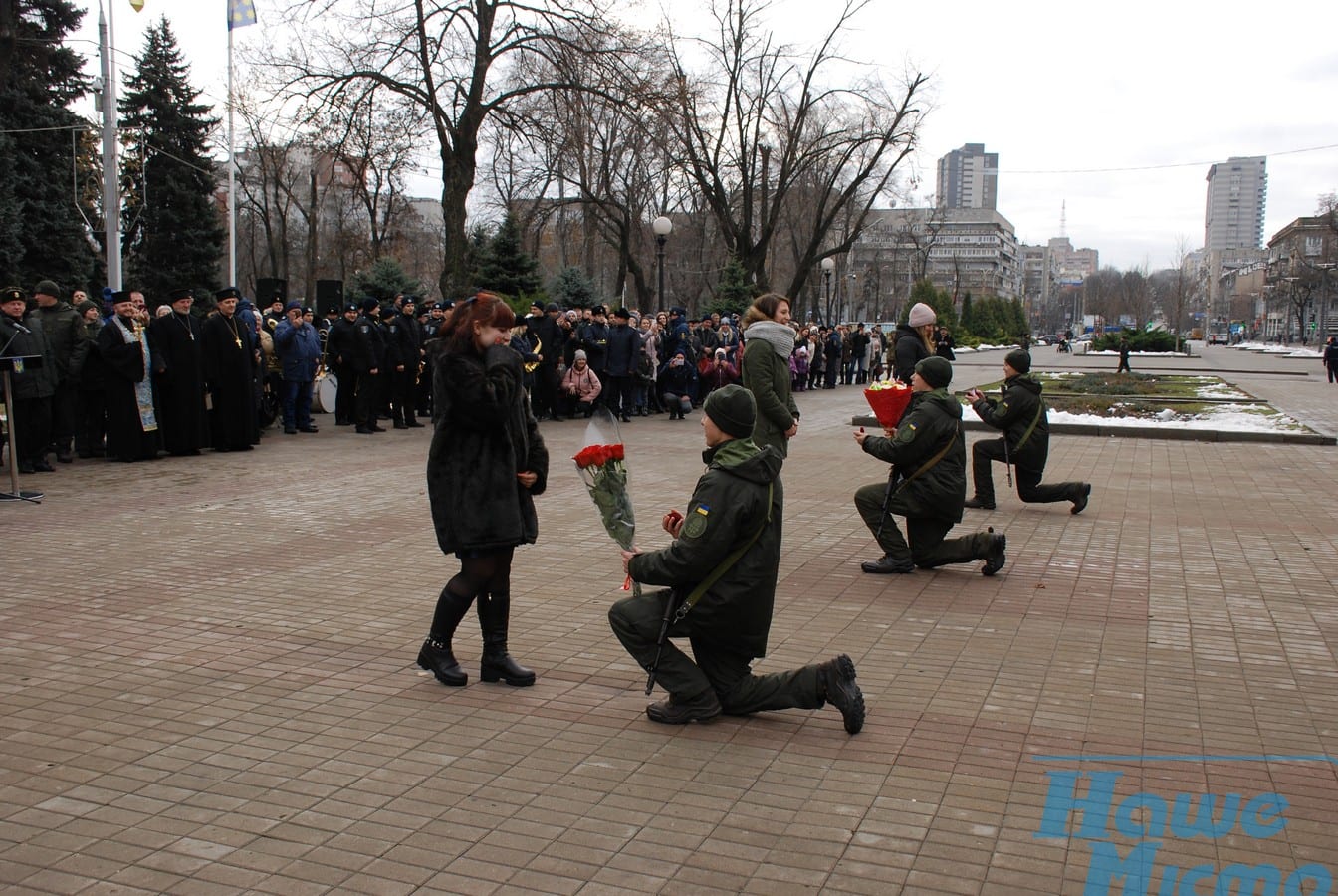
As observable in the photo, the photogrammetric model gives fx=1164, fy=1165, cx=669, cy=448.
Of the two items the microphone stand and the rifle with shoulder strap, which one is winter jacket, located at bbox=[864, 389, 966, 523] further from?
the microphone stand

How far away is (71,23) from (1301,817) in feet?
136

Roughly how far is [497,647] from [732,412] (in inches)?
68.6

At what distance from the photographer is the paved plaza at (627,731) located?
12.4ft

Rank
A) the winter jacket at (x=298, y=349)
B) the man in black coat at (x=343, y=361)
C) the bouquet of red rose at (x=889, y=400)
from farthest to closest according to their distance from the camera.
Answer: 1. the man in black coat at (x=343, y=361)
2. the winter jacket at (x=298, y=349)
3. the bouquet of red rose at (x=889, y=400)

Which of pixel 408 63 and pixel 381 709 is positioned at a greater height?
pixel 408 63

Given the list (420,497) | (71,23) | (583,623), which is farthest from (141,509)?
(71,23)

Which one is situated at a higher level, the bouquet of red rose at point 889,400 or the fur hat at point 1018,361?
the fur hat at point 1018,361

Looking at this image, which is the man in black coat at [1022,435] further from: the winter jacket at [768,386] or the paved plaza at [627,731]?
the winter jacket at [768,386]

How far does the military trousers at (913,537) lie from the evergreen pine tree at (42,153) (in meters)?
32.8

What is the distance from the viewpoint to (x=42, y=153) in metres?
39.5

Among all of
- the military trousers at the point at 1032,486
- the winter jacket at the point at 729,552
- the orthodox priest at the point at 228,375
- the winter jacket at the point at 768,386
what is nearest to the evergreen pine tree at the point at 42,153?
the orthodox priest at the point at 228,375

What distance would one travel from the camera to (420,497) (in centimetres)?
1126

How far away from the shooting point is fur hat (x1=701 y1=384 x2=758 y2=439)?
4895mm

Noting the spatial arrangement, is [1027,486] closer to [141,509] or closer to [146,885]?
[141,509]
